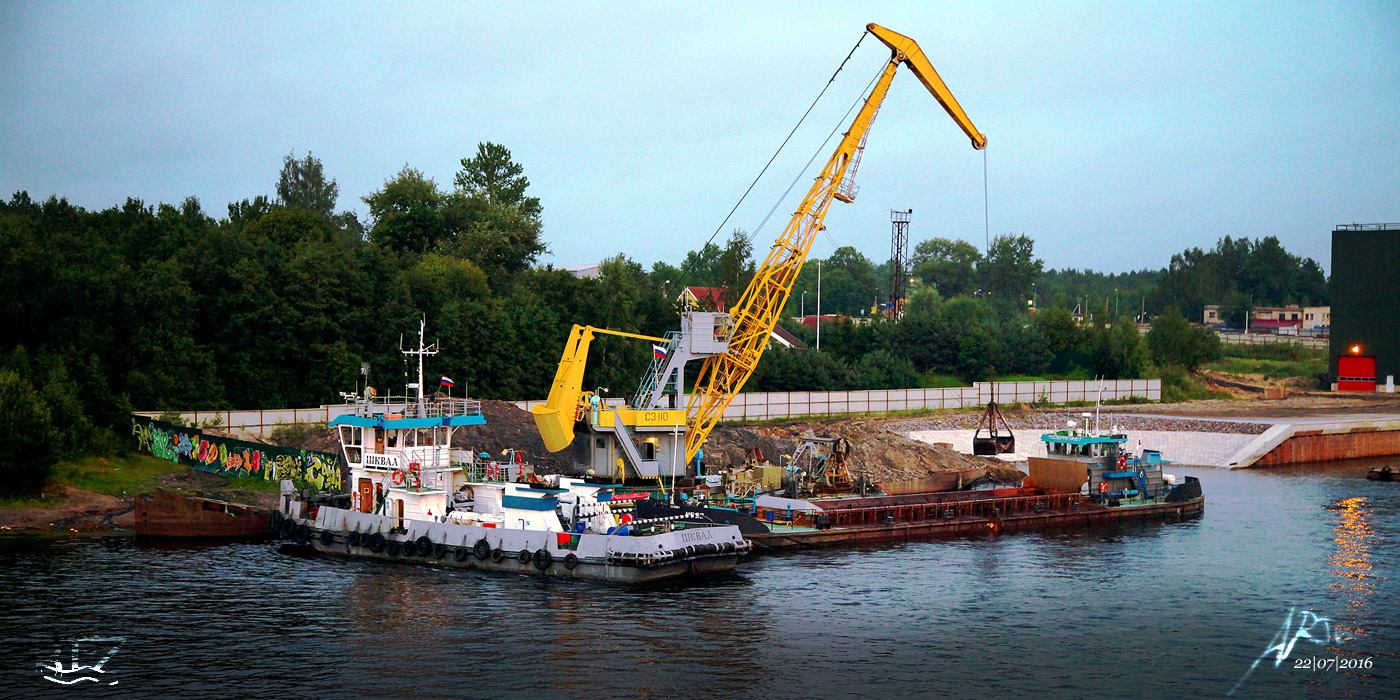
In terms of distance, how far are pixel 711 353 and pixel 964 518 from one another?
1321 cm

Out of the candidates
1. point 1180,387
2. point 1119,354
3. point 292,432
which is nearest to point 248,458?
point 292,432

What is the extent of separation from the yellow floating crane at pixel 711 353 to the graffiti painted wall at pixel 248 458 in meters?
8.72

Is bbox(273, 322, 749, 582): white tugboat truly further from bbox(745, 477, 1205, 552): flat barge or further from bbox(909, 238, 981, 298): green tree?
bbox(909, 238, 981, 298): green tree

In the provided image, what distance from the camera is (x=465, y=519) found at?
34.5 m

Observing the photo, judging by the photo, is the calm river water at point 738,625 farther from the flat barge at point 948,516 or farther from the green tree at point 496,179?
the green tree at point 496,179

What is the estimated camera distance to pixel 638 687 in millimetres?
23109

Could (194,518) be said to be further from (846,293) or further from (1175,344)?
(846,293)

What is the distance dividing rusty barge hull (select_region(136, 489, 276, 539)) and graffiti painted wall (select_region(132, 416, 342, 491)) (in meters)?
3.46

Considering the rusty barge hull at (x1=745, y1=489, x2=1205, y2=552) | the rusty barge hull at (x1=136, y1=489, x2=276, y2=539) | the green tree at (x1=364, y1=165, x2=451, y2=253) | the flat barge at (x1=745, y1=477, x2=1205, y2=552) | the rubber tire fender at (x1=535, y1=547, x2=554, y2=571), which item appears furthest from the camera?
the green tree at (x1=364, y1=165, x2=451, y2=253)

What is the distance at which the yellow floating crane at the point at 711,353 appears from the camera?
45344 millimetres

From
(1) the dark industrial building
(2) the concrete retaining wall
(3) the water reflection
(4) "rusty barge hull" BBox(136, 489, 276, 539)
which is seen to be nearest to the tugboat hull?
(4) "rusty barge hull" BBox(136, 489, 276, 539)

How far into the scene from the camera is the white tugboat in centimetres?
3203

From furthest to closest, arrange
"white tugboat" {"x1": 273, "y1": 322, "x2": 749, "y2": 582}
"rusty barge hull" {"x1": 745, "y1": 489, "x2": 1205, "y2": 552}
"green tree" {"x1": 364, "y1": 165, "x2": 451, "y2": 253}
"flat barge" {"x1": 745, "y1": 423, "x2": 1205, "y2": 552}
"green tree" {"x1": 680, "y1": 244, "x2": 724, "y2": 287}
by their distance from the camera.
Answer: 1. "green tree" {"x1": 680, "y1": 244, "x2": 724, "y2": 287}
2. "green tree" {"x1": 364, "y1": 165, "x2": 451, "y2": 253}
3. "flat barge" {"x1": 745, "y1": 423, "x2": 1205, "y2": 552}
4. "rusty barge hull" {"x1": 745, "y1": 489, "x2": 1205, "y2": 552}
5. "white tugboat" {"x1": 273, "y1": 322, "x2": 749, "y2": 582}

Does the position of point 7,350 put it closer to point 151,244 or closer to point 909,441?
point 151,244
